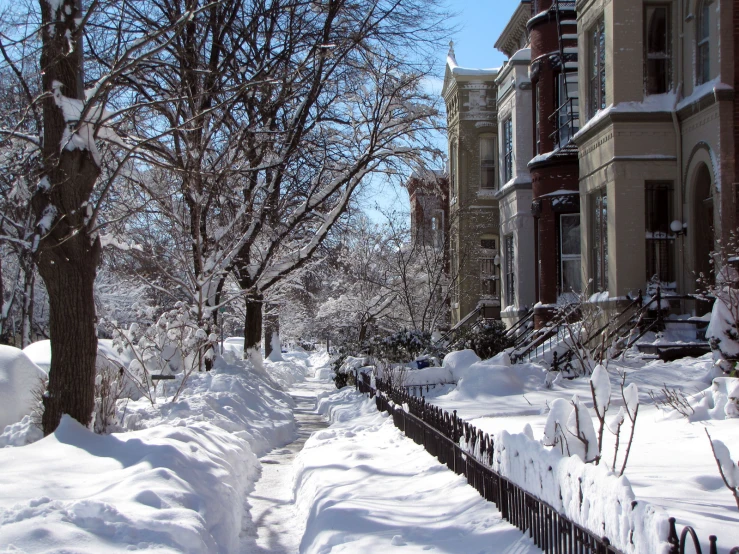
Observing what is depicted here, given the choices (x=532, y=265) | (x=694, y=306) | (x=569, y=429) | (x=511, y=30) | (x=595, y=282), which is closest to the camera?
(x=569, y=429)

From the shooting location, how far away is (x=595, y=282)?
16.9 meters

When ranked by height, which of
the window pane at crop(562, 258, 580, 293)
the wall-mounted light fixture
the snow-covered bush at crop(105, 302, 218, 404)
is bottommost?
the snow-covered bush at crop(105, 302, 218, 404)

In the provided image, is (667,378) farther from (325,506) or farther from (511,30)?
(511,30)

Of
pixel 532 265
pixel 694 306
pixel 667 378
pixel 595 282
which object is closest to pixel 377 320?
pixel 532 265

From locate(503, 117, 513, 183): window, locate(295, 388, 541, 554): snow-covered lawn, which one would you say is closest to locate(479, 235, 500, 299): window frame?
locate(503, 117, 513, 183): window

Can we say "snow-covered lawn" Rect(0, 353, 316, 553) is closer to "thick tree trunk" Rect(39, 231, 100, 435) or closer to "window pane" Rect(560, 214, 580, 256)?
"thick tree trunk" Rect(39, 231, 100, 435)

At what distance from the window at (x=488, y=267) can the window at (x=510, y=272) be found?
276cm

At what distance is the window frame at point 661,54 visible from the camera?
15.2 metres

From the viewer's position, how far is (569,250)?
63.1ft

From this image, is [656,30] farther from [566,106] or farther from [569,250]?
[569,250]

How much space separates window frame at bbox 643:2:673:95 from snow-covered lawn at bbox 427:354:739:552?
6215 millimetres

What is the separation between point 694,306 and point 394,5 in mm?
9047

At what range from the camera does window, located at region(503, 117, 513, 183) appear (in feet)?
78.3

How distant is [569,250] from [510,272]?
4.54 metres
